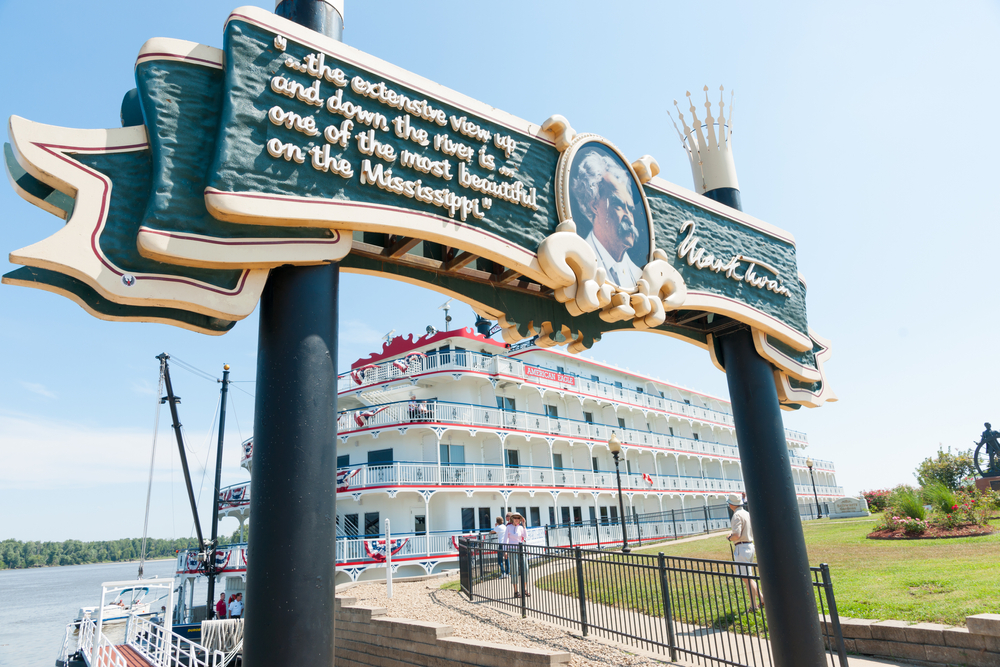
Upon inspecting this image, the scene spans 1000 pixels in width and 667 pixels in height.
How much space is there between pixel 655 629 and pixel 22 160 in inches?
320

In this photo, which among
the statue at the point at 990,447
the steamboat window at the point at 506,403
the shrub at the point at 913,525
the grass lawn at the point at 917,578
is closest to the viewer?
the grass lawn at the point at 917,578

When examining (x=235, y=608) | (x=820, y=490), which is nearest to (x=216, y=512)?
(x=235, y=608)

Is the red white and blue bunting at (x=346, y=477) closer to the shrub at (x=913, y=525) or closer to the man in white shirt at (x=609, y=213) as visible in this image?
the shrub at (x=913, y=525)

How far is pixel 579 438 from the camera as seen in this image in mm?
29766

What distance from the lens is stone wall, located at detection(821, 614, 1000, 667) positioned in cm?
602

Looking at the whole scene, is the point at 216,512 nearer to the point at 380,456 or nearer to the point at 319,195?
the point at 380,456

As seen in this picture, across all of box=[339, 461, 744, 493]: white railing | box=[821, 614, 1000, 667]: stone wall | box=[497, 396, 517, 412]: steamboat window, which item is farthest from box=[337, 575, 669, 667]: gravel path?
box=[497, 396, 517, 412]: steamboat window

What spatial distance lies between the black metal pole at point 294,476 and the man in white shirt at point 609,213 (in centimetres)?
237

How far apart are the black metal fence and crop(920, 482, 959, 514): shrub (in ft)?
31.2

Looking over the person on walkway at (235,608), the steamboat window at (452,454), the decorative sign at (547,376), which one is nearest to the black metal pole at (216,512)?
the person on walkway at (235,608)

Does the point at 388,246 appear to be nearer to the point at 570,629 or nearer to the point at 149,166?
the point at 149,166

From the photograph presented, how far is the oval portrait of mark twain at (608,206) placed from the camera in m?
5.09

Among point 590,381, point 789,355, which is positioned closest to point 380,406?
point 590,381

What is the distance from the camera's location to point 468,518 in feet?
81.5
